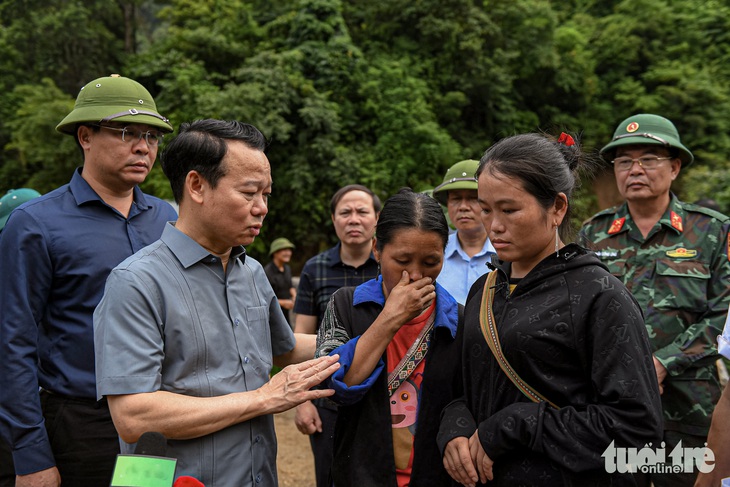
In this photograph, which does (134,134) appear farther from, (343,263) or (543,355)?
(543,355)

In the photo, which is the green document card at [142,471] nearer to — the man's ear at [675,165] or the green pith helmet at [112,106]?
the green pith helmet at [112,106]

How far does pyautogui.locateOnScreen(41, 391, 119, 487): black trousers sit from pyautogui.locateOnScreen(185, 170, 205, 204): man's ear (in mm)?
1141

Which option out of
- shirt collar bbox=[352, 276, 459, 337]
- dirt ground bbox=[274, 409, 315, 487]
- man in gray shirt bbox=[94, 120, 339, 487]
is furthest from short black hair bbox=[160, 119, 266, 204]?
dirt ground bbox=[274, 409, 315, 487]

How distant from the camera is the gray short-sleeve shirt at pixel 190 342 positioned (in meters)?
1.87

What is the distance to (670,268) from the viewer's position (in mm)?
3506

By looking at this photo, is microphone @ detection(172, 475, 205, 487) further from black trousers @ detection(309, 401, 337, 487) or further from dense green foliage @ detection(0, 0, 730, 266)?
dense green foliage @ detection(0, 0, 730, 266)

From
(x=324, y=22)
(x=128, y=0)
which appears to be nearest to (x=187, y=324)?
(x=324, y=22)

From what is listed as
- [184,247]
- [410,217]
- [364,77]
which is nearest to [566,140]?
[410,217]

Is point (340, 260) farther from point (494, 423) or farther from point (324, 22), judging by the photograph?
point (324, 22)

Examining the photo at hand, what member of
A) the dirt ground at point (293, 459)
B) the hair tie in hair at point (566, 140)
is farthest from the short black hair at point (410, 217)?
the dirt ground at point (293, 459)

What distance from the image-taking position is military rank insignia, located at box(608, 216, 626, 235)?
3.82 m

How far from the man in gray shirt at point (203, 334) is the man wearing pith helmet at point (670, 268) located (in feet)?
6.06

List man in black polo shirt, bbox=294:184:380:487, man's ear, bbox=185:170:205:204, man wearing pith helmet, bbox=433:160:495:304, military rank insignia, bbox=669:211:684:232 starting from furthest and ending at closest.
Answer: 1. man in black polo shirt, bbox=294:184:380:487
2. man wearing pith helmet, bbox=433:160:495:304
3. military rank insignia, bbox=669:211:684:232
4. man's ear, bbox=185:170:205:204

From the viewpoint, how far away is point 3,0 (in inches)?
793
